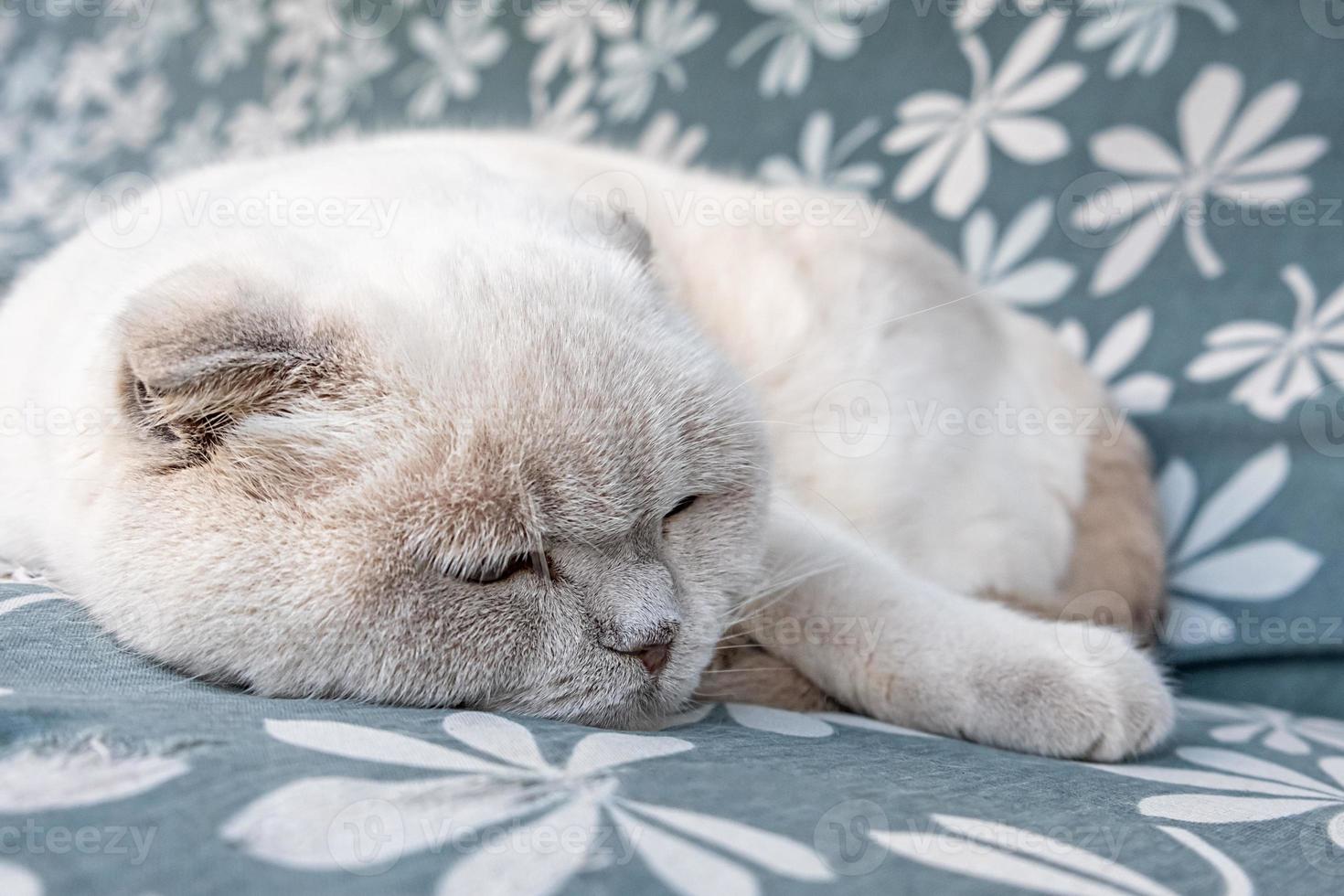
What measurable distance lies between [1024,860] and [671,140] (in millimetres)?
1747

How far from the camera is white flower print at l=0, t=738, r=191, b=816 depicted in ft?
1.73

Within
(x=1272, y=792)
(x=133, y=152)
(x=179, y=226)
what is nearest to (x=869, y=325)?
(x=1272, y=792)

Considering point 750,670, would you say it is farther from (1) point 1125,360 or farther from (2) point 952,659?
(1) point 1125,360

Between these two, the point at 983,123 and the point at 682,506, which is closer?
the point at 682,506

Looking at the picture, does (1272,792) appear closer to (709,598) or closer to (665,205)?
(709,598)

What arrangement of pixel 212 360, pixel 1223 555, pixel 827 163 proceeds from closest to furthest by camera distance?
pixel 212 360 < pixel 1223 555 < pixel 827 163

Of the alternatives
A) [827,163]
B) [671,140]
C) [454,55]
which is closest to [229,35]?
[454,55]

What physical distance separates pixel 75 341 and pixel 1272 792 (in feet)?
3.84

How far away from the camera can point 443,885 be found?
0.50 metres

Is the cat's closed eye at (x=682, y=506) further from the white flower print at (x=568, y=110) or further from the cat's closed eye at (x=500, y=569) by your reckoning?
the white flower print at (x=568, y=110)

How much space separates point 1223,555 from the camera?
1425 mm

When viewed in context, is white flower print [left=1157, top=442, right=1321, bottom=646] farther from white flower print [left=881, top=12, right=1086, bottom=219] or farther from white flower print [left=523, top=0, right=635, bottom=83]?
white flower print [left=523, top=0, right=635, bottom=83]

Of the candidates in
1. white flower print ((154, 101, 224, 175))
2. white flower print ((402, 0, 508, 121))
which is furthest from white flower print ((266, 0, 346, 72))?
white flower print ((402, 0, 508, 121))

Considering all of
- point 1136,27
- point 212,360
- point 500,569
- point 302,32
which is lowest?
point 500,569
